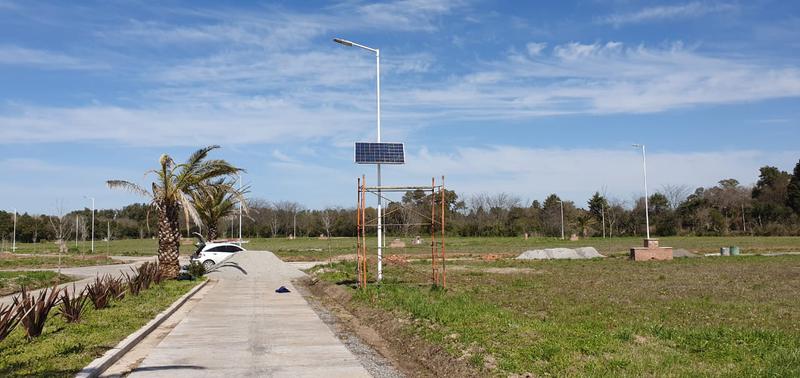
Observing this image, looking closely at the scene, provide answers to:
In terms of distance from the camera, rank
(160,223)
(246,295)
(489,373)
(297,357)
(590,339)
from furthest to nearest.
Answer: (160,223), (246,295), (297,357), (590,339), (489,373)

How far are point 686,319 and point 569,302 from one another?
135 inches

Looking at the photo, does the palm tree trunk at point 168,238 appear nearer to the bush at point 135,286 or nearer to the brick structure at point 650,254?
the bush at point 135,286

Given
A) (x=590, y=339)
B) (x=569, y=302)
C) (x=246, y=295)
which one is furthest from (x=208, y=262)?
(x=590, y=339)

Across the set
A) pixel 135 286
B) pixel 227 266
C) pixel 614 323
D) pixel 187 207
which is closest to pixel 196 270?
pixel 187 207

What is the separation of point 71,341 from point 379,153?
12.0 m

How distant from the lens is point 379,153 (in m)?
20.8

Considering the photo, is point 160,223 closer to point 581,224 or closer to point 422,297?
point 422,297

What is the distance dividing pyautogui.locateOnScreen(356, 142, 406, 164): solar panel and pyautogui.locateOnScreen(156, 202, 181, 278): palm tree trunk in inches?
362

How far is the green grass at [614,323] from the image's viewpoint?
790cm

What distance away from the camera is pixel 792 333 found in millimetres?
9672

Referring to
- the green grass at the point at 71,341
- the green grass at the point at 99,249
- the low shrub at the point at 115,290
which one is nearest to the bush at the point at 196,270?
the low shrub at the point at 115,290

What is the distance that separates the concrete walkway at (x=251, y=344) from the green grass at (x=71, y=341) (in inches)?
30.0

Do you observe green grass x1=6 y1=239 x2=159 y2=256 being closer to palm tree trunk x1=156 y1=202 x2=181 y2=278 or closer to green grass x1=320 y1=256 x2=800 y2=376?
palm tree trunk x1=156 y1=202 x2=181 y2=278

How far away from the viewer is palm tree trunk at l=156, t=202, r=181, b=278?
2547 centimetres
